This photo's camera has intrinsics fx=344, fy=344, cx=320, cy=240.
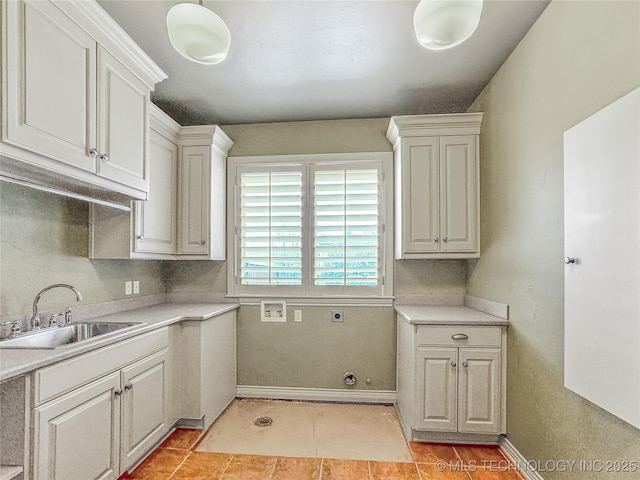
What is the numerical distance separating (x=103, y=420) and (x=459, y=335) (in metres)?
2.19

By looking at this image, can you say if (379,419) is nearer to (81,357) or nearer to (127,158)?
(81,357)

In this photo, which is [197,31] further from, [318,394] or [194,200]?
[318,394]

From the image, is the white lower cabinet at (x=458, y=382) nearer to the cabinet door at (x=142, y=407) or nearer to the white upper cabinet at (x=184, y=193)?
the cabinet door at (x=142, y=407)

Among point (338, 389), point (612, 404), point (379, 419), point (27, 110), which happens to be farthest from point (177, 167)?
point (612, 404)

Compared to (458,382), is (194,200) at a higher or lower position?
higher

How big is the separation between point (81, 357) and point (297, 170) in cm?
224

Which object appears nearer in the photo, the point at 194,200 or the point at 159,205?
the point at 159,205

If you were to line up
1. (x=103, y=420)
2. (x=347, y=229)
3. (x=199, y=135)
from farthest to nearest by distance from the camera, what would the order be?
(x=347, y=229), (x=199, y=135), (x=103, y=420)

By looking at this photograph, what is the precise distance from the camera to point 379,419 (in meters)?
2.80

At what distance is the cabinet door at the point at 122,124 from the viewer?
1853mm

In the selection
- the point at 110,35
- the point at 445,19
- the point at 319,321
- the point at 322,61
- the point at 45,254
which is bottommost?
the point at 319,321

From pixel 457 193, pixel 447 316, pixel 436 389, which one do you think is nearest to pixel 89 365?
pixel 436 389

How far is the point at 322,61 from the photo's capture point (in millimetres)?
2330

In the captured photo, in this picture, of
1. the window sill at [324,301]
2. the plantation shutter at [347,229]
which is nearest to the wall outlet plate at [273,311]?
the window sill at [324,301]
